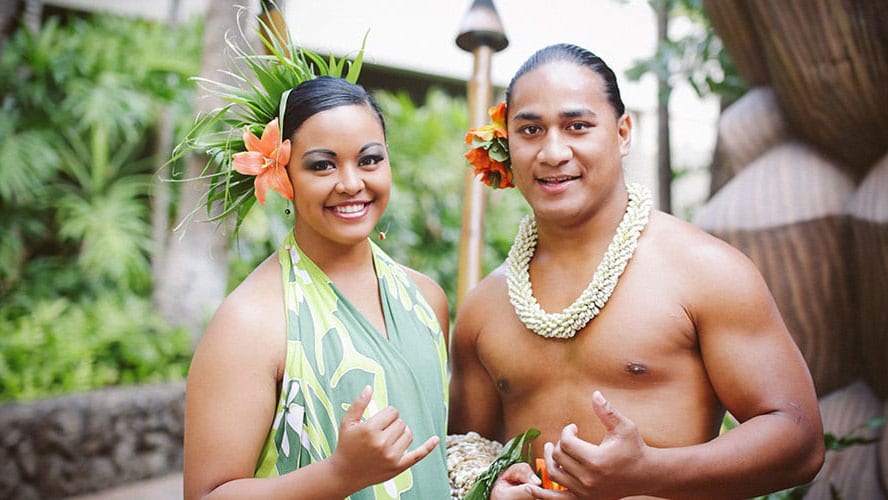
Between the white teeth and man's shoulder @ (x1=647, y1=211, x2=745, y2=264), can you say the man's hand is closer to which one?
man's shoulder @ (x1=647, y1=211, x2=745, y2=264)

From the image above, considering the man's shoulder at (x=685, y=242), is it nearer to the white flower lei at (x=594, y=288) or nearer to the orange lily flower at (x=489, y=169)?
the white flower lei at (x=594, y=288)

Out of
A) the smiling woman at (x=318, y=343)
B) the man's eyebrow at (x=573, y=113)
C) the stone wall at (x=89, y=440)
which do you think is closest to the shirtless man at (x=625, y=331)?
the man's eyebrow at (x=573, y=113)

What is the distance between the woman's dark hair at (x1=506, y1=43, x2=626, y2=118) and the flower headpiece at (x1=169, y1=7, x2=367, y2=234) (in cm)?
45

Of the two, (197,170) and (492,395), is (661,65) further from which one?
(197,170)

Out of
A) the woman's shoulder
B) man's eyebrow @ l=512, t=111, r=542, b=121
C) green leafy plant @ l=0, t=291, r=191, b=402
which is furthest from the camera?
green leafy plant @ l=0, t=291, r=191, b=402

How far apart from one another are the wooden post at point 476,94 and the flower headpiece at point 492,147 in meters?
1.13

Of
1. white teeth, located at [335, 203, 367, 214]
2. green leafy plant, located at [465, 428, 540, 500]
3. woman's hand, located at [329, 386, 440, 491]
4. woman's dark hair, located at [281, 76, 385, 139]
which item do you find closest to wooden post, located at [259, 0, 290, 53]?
woman's dark hair, located at [281, 76, 385, 139]

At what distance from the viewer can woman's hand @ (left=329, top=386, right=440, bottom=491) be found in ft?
4.66

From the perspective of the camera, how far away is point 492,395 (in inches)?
85.4

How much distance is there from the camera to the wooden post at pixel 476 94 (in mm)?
3258

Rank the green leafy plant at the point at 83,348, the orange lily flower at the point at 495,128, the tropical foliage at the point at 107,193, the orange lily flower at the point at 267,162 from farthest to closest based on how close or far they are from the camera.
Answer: the tropical foliage at the point at 107,193, the green leafy plant at the point at 83,348, the orange lily flower at the point at 495,128, the orange lily flower at the point at 267,162

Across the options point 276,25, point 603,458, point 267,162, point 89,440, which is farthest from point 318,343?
point 89,440

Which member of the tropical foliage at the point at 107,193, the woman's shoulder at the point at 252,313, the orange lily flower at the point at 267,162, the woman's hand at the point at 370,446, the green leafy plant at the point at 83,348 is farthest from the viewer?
the tropical foliage at the point at 107,193

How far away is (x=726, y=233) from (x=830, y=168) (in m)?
0.49
